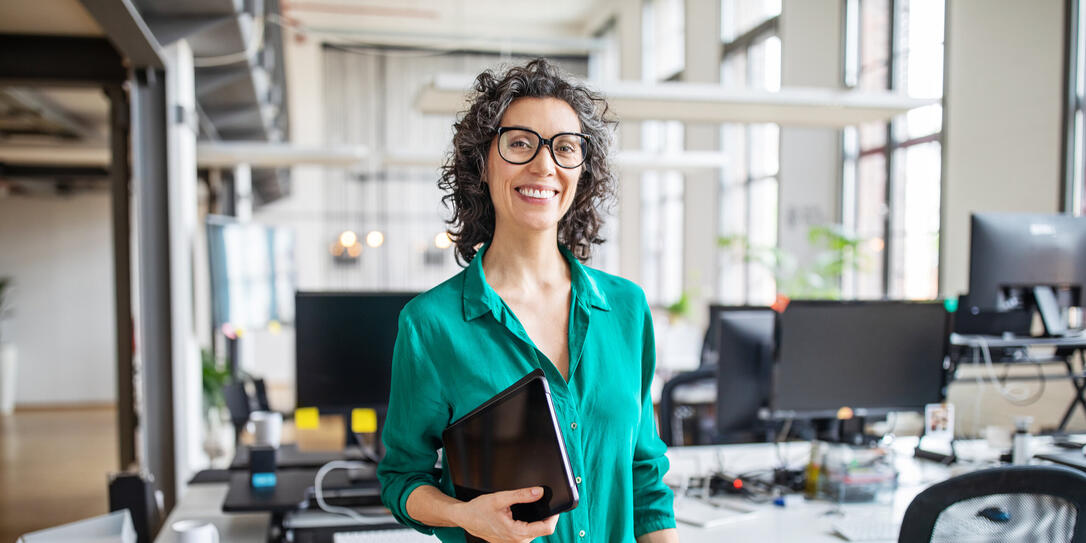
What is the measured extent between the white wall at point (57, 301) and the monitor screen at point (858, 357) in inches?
368

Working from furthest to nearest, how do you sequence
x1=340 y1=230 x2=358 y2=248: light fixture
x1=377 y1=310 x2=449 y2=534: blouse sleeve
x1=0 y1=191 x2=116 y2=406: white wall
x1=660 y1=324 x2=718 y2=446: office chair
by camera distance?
1. x1=340 y1=230 x2=358 y2=248: light fixture
2. x1=0 y1=191 x2=116 y2=406: white wall
3. x1=660 y1=324 x2=718 y2=446: office chair
4. x1=377 y1=310 x2=449 y2=534: blouse sleeve

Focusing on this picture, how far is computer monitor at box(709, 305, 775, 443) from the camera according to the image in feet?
8.66

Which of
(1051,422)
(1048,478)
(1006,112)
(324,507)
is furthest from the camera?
(1006,112)

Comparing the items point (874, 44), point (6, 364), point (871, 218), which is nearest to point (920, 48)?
point (874, 44)

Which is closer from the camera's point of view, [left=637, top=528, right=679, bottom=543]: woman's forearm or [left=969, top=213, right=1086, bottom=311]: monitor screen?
[left=637, top=528, right=679, bottom=543]: woman's forearm

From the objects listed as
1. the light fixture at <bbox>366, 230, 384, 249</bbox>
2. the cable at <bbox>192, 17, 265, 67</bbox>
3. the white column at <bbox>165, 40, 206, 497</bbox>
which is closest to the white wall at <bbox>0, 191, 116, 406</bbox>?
the light fixture at <bbox>366, 230, 384, 249</bbox>

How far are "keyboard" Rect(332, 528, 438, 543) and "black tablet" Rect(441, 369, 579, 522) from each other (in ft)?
3.19

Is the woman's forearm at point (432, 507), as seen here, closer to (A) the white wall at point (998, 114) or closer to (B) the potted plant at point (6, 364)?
(A) the white wall at point (998, 114)

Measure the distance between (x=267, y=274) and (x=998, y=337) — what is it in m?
6.15

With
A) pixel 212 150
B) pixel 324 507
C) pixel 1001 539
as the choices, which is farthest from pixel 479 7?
pixel 1001 539

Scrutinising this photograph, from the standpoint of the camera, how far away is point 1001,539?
1452 millimetres

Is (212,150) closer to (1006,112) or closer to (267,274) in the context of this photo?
(267,274)

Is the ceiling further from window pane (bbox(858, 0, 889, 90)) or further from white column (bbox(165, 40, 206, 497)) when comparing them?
white column (bbox(165, 40, 206, 497))

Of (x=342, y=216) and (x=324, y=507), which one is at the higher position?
(x=342, y=216)
